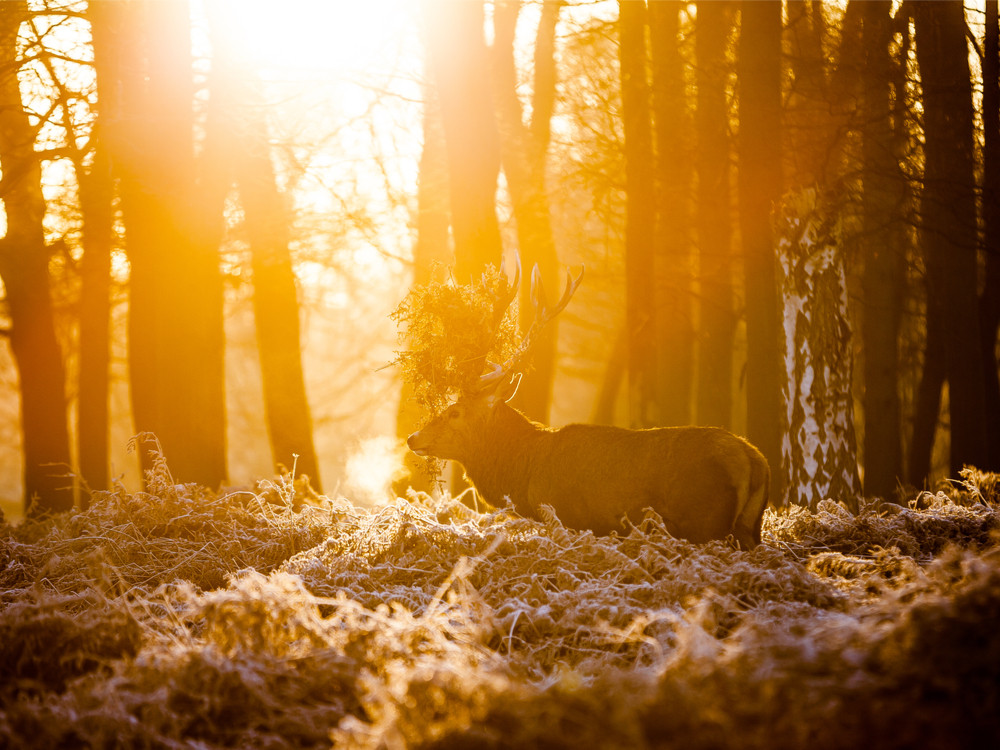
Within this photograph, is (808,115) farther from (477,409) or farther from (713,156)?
(477,409)

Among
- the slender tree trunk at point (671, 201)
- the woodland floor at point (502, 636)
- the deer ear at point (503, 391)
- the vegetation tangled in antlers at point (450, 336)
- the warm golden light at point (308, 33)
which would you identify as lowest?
the woodland floor at point (502, 636)

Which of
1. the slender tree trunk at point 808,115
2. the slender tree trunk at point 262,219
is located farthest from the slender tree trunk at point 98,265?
the slender tree trunk at point 808,115

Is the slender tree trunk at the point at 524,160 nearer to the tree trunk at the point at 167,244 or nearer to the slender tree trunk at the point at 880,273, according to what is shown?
the slender tree trunk at the point at 880,273

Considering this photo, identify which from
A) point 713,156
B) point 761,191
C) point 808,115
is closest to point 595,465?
point 761,191

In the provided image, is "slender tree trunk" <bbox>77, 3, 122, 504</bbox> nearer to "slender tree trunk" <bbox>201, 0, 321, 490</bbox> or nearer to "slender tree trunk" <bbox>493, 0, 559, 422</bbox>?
"slender tree trunk" <bbox>201, 0, 321, 490</bbox>

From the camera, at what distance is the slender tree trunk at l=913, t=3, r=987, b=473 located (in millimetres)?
11445

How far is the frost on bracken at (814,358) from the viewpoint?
1035 cm

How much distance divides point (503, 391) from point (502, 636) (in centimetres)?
353

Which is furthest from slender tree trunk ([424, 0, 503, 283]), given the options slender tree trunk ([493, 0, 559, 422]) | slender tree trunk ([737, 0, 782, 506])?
slender tree trunk ([493, 0, 559, 422])

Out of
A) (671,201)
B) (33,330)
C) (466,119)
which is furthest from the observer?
(671,201)

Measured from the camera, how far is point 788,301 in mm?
10914

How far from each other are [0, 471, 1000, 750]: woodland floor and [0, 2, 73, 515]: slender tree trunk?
23.8 feet

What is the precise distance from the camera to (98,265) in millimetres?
13266

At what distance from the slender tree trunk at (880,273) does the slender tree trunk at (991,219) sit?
1259 mm
